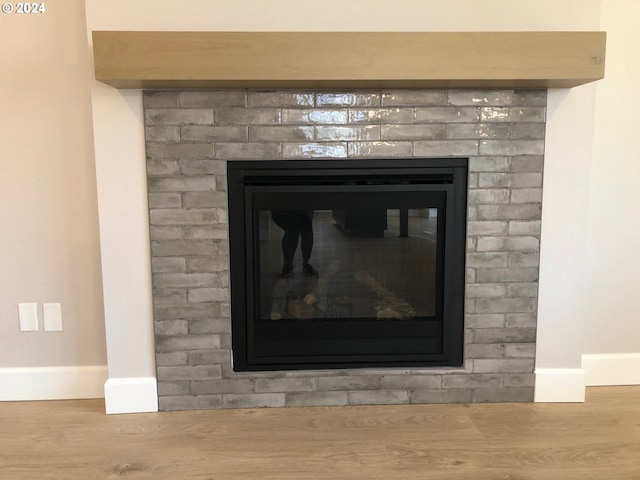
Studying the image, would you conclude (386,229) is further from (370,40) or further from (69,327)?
(69,327)

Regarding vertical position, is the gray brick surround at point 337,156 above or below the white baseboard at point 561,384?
above

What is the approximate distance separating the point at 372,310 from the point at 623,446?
38.8 inches

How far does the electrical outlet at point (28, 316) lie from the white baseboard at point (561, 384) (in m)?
2.03

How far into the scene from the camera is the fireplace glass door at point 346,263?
2.12 m

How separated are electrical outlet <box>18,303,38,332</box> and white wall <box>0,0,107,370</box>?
23 millimetres

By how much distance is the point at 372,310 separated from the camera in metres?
2.26

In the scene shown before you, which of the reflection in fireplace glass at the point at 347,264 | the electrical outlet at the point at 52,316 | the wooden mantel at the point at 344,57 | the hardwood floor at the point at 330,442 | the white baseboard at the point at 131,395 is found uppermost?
the wooden mantel at the point at 344,57

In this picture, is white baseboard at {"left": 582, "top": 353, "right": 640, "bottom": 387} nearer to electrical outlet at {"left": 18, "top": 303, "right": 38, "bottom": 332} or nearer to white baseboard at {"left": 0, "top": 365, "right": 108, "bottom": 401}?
white baseboard at {"left": 0, "top": 365, "right": 108, "bottom": 401}

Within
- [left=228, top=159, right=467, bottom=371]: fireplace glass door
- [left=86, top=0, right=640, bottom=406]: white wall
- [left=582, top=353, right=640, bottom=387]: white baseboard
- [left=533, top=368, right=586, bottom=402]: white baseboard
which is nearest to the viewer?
[left=86, top=0, right=640, bottom=406]: white wall

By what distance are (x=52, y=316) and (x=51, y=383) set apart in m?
0.28

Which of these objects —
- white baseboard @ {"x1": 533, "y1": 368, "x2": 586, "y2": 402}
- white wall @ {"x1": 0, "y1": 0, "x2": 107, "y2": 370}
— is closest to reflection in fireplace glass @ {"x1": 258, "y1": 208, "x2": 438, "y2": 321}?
white baseboard @ {"x1": 533, "y1": 368, "x2": 586, "y2": 402}

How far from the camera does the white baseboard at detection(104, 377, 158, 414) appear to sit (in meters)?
2.15

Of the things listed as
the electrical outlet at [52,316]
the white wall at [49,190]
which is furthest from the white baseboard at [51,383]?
the electrical outlet at [52,316]

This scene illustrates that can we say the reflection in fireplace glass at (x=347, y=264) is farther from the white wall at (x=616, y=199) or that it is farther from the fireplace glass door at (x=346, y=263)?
the white wall at (x=616, y=199)
